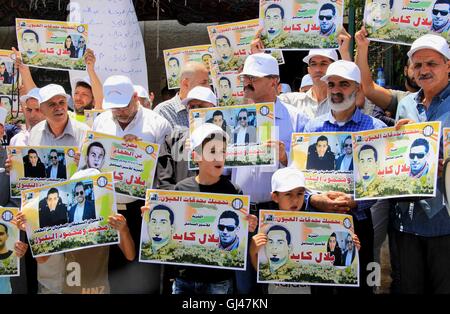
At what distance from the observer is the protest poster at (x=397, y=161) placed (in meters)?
5.39

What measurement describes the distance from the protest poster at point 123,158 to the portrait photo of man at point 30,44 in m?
1.54

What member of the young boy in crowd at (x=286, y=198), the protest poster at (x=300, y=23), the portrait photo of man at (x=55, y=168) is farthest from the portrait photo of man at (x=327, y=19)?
the portrait photo of man at (x=55, y=168)

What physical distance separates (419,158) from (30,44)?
3.54 m

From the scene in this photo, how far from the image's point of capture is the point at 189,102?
666cm

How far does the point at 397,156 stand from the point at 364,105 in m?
1.07

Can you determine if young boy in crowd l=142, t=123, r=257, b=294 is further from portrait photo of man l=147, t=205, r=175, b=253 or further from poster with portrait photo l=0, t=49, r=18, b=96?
poster with portrait photo l=0, t=49, r=18, b=96

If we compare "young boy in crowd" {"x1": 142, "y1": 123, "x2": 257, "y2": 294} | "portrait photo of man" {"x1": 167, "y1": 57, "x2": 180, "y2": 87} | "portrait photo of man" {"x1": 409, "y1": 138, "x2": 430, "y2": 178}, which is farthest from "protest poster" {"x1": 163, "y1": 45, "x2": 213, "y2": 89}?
"portrait photo of man" {"x1": 409, "y1": 138, "x2": 430, "y2": 178}

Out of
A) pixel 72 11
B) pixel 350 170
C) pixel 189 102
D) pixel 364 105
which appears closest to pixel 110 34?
pixel 72 11

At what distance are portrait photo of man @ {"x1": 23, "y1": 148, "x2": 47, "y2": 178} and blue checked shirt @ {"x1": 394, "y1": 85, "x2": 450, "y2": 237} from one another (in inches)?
101

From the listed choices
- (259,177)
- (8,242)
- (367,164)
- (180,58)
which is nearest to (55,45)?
(180,58)

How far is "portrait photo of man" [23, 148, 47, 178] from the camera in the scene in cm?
628

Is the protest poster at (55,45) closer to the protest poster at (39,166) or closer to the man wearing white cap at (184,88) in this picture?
the man wearing white cap at (184,88)

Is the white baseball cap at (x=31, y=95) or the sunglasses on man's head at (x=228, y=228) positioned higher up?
the white baseball cap at (x=31, y=95)

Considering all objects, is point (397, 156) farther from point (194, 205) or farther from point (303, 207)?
point (194, 205)
